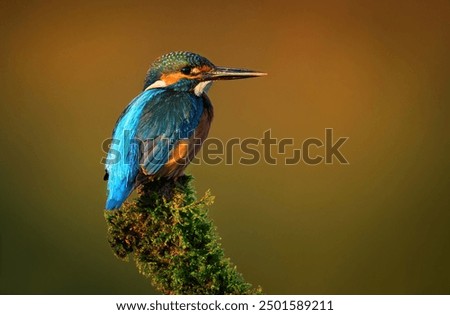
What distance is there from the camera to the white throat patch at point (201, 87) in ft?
10.3

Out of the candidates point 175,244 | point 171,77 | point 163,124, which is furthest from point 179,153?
point 175,244

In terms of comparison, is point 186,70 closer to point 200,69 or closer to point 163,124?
point 200,69

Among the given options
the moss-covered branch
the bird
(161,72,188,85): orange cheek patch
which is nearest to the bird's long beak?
the bird

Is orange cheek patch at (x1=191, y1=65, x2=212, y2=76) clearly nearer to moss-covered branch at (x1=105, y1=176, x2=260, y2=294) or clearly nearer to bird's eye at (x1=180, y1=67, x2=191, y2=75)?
bird's eye at (x1=180, y1=67, x2=191, y2=75)

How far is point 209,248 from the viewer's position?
249 cm

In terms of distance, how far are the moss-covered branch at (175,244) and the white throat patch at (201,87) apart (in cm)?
61

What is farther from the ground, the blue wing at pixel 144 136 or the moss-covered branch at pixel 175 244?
the blue wing at pixel 144 136

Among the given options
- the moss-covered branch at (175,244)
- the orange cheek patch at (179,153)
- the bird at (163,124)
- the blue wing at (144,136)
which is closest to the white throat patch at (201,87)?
the bird at (163,124)

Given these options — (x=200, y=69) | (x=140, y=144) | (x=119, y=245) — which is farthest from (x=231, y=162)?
(x=119, y=245)

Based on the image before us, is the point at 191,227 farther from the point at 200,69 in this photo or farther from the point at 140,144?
the point at 200,69

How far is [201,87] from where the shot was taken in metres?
Answer: 3.15

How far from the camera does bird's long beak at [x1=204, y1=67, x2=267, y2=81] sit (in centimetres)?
314

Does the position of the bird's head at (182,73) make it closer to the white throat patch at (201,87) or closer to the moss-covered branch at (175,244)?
the white throat patch at (201,87)
